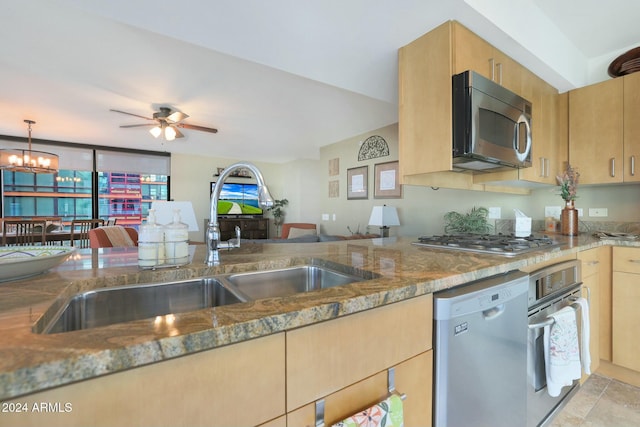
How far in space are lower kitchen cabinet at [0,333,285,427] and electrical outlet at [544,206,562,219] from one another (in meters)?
2.89

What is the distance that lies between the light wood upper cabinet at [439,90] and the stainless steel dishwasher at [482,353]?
0.77m

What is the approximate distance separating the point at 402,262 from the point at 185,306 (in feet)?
2.69

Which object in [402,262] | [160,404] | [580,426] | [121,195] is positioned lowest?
[580,426]

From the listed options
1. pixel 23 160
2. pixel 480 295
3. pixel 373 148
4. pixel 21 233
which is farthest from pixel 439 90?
pixel 21 233

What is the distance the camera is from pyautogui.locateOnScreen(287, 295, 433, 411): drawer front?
0.63 metres

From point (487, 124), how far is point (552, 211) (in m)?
1.57

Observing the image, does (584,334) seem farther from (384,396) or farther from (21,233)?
(21,233)

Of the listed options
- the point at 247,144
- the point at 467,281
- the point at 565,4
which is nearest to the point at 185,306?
the point at 467,281

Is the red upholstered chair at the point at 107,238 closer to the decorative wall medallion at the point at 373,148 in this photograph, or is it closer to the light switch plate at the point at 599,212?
the decorative wall medallion at the point at 373,148

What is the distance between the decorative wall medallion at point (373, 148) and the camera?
4074 millimetres

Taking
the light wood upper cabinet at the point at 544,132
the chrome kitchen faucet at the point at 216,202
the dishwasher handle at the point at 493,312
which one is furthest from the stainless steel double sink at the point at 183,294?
the light wood upper cabinet at the point at 544,132

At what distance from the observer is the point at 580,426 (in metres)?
1.52

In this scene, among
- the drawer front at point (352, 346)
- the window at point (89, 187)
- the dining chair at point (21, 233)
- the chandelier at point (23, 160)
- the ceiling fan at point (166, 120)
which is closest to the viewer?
the drawer front at point (352, 346)

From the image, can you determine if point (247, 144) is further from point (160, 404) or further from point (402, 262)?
point (160, 404)
